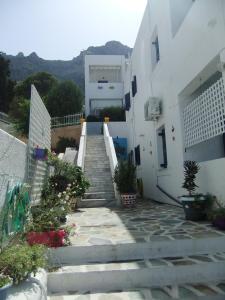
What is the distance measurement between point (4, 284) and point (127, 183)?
754 cm

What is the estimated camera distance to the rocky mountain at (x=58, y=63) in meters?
78.4

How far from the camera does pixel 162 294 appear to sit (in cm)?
389

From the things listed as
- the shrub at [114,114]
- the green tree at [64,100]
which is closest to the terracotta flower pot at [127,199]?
the shrub at [114,114]

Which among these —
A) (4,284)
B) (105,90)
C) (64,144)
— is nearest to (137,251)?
(4,284)

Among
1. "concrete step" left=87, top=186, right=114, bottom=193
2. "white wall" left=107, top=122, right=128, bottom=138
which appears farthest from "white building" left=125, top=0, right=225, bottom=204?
"white wall" left=107, top=122, right=128, bottom=138

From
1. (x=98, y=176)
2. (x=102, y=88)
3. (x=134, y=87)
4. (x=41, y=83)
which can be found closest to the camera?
(x=98, y=176)

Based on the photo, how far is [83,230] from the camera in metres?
6.45

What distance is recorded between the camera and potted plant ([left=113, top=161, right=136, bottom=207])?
10438 mm

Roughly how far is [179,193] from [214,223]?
356 cm

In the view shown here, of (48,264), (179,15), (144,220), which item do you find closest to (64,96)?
(179,15)

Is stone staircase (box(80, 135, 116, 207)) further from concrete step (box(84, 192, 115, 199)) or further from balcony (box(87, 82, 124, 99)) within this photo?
balcony (box(87, 82, 124, 99))

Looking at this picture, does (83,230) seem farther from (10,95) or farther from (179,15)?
(10,95)

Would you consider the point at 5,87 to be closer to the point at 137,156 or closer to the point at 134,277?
the point at 137,156

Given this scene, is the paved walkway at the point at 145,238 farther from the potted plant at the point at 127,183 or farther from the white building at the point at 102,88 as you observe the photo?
the white building at the point at 102,88
